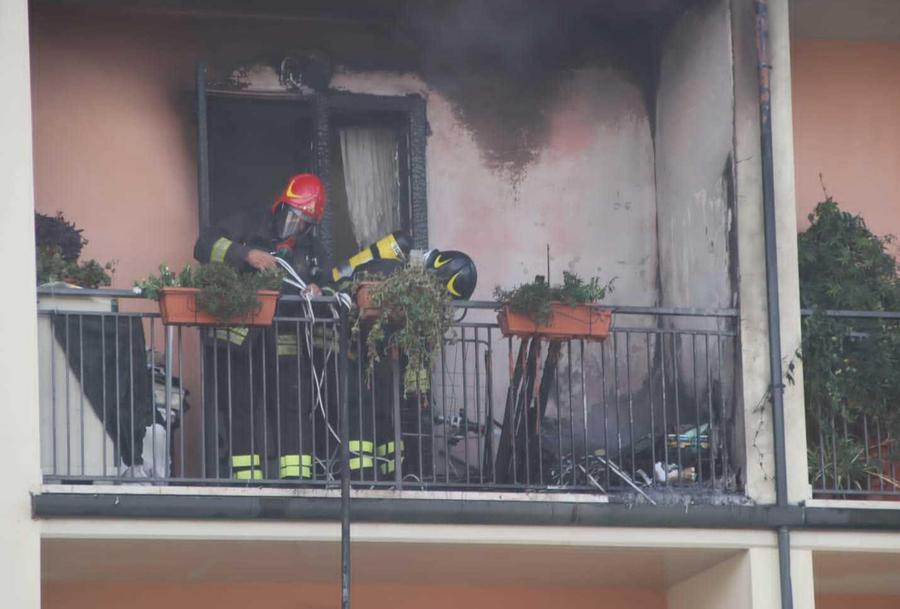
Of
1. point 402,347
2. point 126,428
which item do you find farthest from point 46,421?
point 402,347

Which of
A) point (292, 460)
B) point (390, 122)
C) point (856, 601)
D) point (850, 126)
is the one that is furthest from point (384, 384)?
point (850, 126)

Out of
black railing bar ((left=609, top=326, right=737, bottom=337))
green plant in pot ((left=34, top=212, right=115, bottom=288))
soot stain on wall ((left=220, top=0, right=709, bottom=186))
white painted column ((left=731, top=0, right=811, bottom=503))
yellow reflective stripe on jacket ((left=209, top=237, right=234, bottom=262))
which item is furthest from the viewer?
soot stain on wall ((left=220, top=0, right=709, bottom=186))

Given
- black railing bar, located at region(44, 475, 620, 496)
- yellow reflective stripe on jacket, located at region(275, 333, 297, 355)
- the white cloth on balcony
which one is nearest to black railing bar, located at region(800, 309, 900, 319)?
black railing bar, located at region(44, 475, 620, 496)

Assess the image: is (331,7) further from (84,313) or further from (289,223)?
(84,313)

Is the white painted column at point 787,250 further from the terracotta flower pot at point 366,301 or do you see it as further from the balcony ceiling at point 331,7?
the terracotta flower pot at point 366,301

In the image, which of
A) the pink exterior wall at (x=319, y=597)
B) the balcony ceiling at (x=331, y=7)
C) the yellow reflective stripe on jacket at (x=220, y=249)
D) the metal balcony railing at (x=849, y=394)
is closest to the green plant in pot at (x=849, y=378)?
the metal balcony railing at (x=849, y=394)

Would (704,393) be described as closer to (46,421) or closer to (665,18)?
(665,18)

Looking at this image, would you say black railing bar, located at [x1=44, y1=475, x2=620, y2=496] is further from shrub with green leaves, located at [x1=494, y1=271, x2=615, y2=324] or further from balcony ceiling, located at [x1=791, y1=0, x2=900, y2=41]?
balcony ceiling, located at [x1=791, y1=0, x2=900, y2=41]

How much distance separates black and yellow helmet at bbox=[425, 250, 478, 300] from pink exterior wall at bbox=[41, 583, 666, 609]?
201 cm

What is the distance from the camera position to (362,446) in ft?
41.4

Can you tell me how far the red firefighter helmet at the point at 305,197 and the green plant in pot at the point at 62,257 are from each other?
113cm

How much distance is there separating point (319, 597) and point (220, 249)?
221cm

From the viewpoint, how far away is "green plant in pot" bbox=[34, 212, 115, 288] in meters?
12.6

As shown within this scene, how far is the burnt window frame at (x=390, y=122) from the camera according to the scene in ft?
46.1
